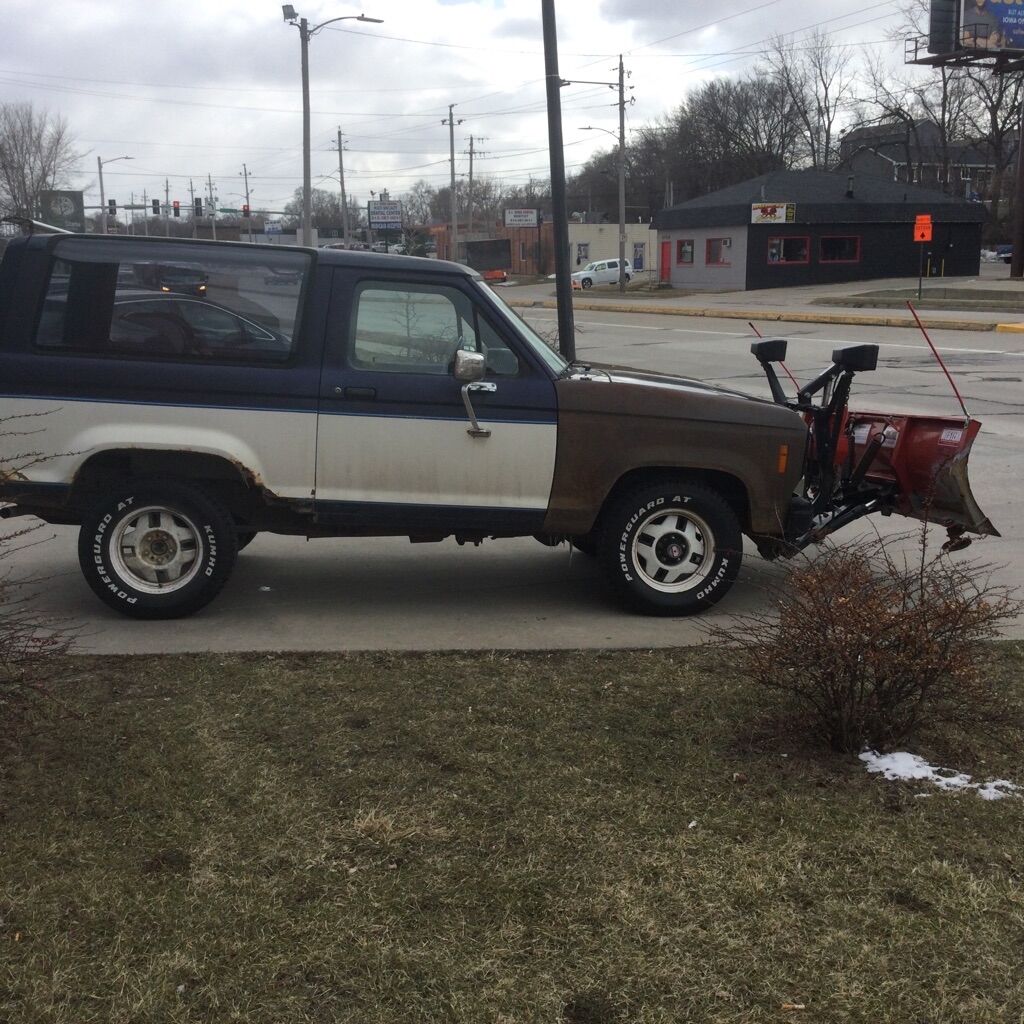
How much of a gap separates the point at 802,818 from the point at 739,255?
156ft

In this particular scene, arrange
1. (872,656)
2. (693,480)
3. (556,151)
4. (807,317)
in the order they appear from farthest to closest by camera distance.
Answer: (807,317) → (556,151) → (693,480) → (872,656)

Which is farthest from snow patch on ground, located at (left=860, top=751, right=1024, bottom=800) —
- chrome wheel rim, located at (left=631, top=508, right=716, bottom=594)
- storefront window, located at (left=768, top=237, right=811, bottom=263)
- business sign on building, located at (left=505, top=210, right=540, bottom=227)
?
business sign on building, located at (left=505, top=210, right=540, bottom=227)

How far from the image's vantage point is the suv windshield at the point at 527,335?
6148 mm

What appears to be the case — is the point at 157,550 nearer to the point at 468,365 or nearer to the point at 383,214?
the point at 468,365

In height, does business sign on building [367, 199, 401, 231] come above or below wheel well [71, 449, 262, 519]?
above

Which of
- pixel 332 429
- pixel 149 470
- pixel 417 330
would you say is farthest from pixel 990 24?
pixel 149 470

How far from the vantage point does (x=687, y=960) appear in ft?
10.2

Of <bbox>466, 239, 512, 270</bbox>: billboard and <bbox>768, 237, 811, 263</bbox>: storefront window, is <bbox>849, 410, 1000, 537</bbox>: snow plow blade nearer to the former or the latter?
<bbox>768, 237, 811, 263</bbox>: storefront window

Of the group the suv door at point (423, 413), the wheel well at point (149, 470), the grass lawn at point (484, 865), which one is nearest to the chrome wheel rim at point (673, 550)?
the suv door at point (423, 413)

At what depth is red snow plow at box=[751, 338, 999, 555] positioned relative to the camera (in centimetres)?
646

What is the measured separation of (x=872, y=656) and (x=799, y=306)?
35.6m

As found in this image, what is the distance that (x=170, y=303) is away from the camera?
5.98 meters

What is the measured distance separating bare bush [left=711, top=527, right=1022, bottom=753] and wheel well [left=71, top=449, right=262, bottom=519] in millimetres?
2826

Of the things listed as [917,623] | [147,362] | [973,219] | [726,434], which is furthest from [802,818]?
[973,219]
